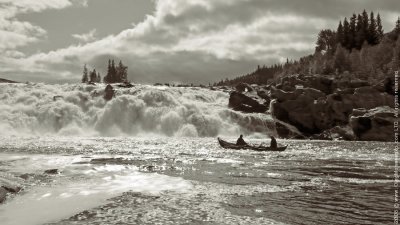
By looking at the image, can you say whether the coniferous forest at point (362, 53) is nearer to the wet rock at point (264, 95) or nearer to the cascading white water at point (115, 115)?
the wet rock at point (264, 95)

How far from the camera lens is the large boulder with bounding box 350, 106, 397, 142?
61344 mm

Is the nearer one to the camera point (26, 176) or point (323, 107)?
point (26, 176)

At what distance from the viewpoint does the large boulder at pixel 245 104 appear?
74938 millimetres

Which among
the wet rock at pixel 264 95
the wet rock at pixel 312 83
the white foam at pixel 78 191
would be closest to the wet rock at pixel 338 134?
the wet rock at pixel 312 83

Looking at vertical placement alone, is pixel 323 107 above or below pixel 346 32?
below

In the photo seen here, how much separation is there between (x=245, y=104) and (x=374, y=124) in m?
22.1

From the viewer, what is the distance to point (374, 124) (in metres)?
62.1

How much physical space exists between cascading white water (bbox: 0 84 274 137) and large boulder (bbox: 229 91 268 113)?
2206mm

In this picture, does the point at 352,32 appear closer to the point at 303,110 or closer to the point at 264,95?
the point at 264,95

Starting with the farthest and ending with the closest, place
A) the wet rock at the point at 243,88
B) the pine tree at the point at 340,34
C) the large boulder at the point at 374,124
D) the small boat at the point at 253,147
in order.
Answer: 1. the pine tree at the point at 340,34
2. the wet rock at the point at 243,88
3. the large boulder at the point at 374,124
4. the small boat at the point at 253,147

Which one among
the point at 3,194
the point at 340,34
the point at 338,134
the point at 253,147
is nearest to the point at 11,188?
the point at 3,194

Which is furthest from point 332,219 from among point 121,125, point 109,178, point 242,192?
point 121,125

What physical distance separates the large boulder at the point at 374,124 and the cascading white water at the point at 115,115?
13979mm

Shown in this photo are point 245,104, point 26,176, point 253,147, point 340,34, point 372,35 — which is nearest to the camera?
point 26,176
